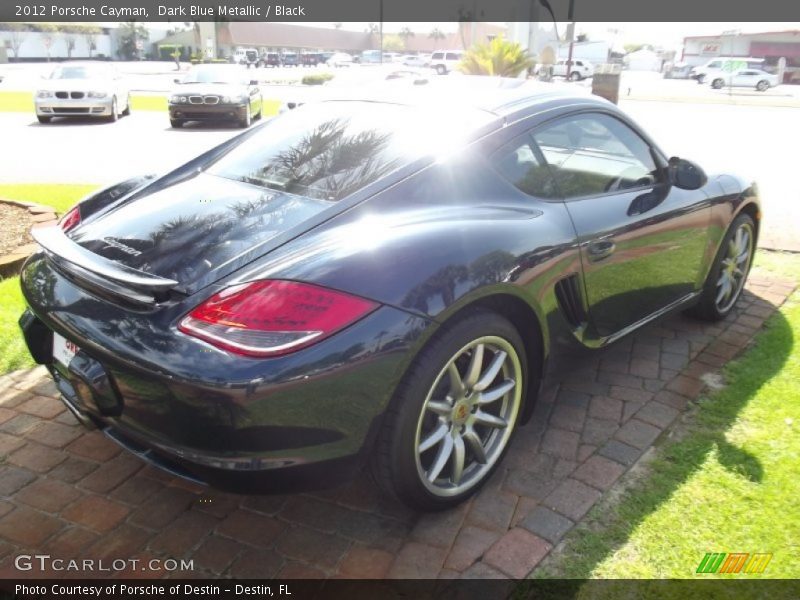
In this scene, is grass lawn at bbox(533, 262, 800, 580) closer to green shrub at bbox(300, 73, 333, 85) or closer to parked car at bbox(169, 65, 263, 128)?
parked car at bbox(169, 65, 263, 128)

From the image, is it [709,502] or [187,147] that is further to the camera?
[187,147]

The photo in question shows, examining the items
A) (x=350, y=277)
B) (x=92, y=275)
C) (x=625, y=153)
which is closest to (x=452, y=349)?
(x=350, y=277)

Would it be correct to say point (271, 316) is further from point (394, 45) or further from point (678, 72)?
point (394, 45)

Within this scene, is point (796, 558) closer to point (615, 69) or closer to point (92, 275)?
point (92, 275)

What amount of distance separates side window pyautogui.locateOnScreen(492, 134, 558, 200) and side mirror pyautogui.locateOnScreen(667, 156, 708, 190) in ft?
3.10

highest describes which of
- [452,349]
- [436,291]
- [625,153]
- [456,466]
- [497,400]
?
[625,153]

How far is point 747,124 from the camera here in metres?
17.4

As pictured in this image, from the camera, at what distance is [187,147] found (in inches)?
457

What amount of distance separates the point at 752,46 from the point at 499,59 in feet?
191

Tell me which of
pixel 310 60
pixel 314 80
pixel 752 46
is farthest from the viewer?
pixel 310 60

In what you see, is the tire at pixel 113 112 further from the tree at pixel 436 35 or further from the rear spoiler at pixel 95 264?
the tree at pixel 436 35

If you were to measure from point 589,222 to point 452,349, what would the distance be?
40.1 inches

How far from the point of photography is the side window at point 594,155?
2.93 meters

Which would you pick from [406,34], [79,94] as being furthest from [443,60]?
[406,34]
